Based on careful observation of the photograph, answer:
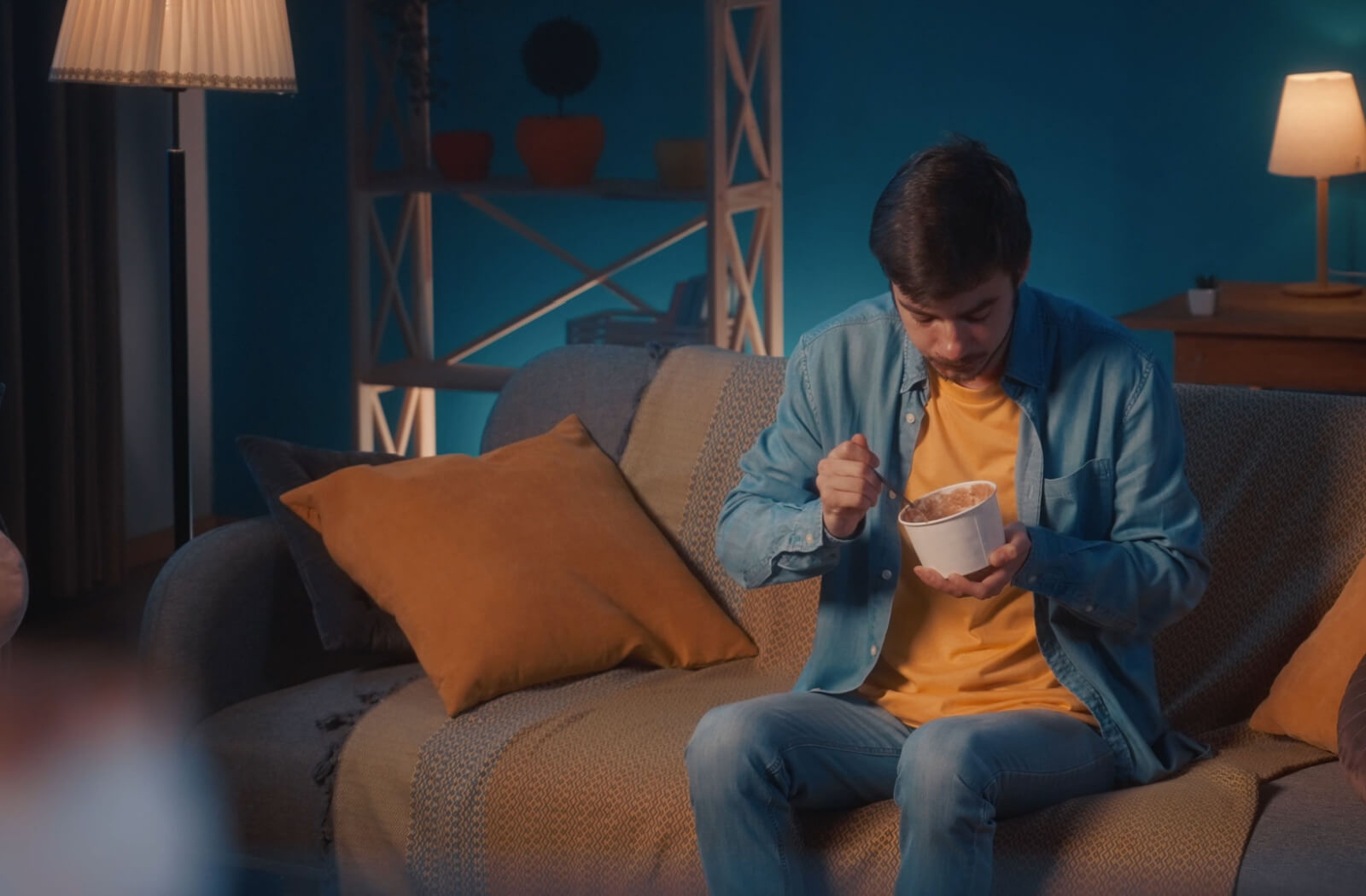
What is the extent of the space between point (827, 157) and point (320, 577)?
2.36m

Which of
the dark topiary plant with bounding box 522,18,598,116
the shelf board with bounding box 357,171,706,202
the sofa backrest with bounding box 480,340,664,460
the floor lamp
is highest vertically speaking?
the dark topiary plant with bounding box 522,18,598,116

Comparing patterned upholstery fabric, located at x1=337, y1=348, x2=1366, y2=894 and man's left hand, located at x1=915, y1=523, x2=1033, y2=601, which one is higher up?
man's left hand, located at x1=915, y1=523, x2=1033, y2=601

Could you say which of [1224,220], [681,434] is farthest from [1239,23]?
[681,434]

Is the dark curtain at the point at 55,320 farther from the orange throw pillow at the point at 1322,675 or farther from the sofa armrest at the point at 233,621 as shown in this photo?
the orange throw pillow at the point at 1322,675

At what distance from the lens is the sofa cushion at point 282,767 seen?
209 cm

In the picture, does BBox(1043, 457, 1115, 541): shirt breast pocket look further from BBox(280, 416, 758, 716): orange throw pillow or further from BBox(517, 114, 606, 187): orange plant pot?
BBox(517, 114, 606, 187): orange plant pot

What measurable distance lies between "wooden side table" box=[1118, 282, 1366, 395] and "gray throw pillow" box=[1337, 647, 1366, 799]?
1.65 meters

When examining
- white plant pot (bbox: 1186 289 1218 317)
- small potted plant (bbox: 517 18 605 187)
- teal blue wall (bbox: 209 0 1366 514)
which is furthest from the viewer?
small potted plant (bbox: 517 18 605 187)

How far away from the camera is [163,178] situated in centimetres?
441

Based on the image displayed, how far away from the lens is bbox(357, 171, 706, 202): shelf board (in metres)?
4.00

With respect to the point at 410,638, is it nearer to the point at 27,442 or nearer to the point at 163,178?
the point at 27,442

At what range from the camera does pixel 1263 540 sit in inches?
83.8

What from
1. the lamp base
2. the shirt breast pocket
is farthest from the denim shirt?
the lamp base

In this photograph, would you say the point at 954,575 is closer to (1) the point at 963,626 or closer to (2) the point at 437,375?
(1) the point at 963,626
